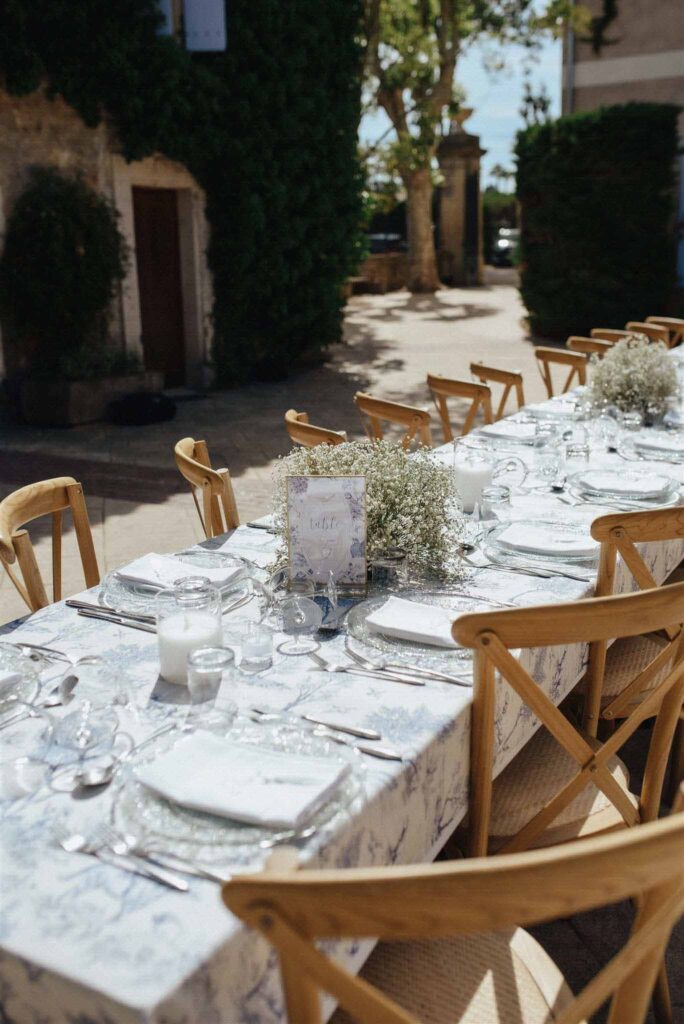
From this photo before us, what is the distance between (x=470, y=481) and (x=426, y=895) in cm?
209

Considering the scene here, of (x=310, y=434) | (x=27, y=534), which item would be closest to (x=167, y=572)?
(x=27, y=534)

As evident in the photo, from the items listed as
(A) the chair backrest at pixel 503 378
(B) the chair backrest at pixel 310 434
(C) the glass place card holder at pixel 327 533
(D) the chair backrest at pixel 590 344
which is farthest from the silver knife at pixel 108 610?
(D) the chair backrest at pixel 590 344

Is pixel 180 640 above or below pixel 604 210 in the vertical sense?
below

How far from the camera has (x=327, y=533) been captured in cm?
227

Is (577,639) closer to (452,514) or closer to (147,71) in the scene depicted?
(452,514)

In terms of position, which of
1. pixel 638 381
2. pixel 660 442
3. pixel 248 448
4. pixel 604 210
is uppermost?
pixel 604 210

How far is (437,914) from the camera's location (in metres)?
0.95

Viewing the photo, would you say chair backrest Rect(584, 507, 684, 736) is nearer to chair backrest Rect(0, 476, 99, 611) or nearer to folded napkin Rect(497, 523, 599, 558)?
folded napkin Rect(497, 523, 599, 558)

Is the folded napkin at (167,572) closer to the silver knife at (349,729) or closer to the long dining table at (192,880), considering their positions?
the long dining table at (192,880)

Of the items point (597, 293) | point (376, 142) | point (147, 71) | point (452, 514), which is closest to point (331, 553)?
point (452, 514)

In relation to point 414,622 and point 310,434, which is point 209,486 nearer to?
point 310,434

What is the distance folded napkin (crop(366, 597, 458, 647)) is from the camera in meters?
1.94

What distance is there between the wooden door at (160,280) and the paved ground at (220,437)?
35.1 inches

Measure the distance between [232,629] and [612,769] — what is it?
95cm
